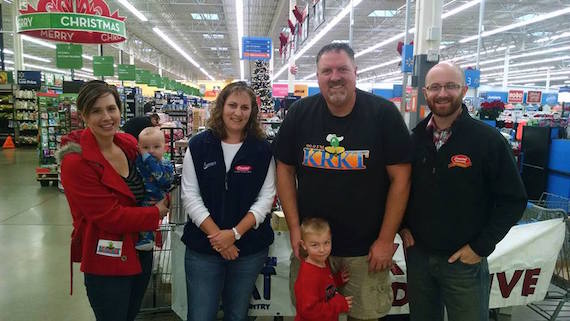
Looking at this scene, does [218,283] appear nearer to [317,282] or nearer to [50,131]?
[317,282]

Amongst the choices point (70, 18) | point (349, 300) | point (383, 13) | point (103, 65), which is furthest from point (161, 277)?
point (383, 13)

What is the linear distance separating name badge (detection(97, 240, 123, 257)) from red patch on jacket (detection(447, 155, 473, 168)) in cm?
154

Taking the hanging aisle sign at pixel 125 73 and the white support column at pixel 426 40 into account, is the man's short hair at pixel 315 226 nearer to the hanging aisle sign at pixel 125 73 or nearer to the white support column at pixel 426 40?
the white support column at pixel 426 40

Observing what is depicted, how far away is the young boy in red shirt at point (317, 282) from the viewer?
179cm

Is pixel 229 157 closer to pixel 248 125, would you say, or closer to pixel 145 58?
pixel 248 125

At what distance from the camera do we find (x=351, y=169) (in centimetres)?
177

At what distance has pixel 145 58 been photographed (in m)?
29.5

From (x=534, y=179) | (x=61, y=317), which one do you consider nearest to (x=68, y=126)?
(x=61, y=317)

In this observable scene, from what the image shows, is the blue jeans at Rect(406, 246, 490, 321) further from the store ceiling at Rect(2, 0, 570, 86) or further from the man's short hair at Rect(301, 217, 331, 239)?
the store ceiling at Rect(2, 0, 570, 86)

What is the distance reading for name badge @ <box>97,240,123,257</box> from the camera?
1.76 metres

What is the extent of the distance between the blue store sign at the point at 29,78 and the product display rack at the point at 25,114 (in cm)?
24

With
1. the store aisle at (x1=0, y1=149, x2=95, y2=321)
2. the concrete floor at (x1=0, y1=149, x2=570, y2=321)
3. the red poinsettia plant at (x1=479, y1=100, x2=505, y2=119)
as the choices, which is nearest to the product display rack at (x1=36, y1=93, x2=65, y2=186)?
the store aisle at (x1=0, y1=149, x2=95, y2=321)

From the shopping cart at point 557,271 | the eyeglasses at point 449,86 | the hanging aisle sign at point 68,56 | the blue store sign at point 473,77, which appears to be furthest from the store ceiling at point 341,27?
the eyeglasses at point 449,86

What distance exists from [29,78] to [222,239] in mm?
15092
